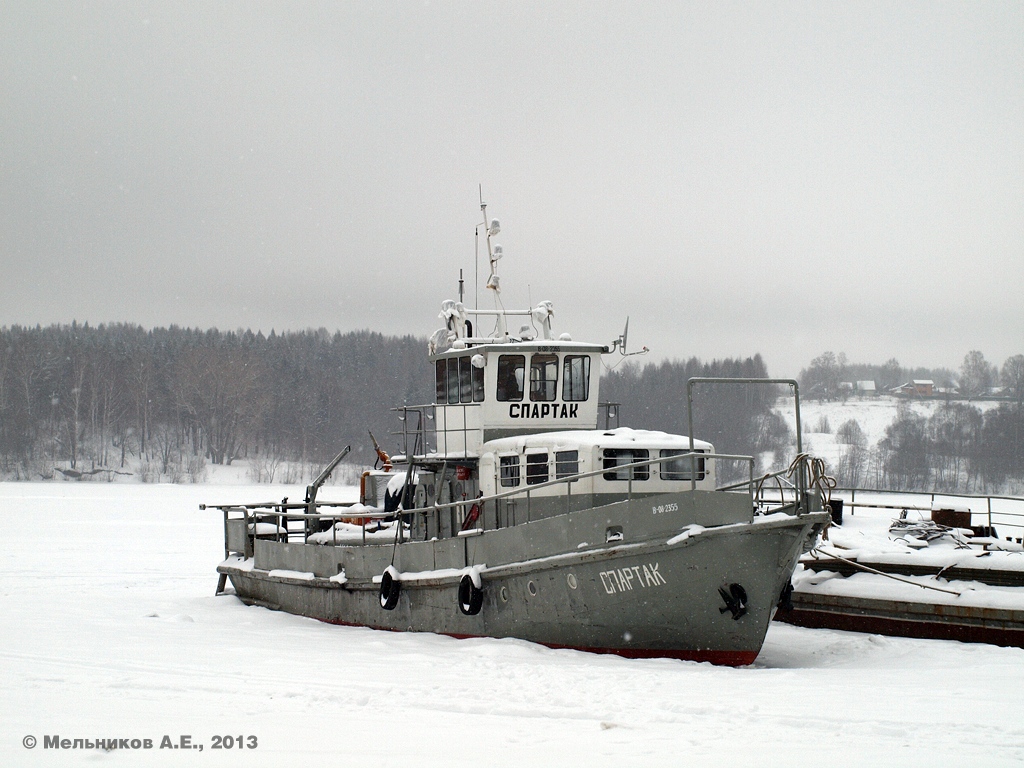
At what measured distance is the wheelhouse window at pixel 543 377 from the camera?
13.9 meters

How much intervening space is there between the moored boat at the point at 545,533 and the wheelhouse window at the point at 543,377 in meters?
0.02

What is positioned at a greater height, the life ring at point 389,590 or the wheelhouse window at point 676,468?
the wheelhouse window at point 676,468

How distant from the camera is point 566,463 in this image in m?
12.2

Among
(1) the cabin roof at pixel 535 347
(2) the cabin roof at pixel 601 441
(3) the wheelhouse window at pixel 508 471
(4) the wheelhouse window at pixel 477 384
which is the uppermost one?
(1) the cabin roof at pixel 535 347

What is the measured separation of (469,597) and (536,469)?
1.86m

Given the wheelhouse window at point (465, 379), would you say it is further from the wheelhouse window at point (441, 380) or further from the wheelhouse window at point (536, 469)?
the wheelhouse window at point (536, 469)

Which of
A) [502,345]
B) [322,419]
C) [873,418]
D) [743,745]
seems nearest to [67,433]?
[322,419]

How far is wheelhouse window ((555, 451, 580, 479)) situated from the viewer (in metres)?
12.1

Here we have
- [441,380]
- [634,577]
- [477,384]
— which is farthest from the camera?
[441,380]

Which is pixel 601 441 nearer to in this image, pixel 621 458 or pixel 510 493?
pixel 621 458

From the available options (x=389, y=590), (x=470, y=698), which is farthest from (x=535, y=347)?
(x=470, y=698)

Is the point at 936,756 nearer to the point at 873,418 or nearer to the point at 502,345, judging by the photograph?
the point at 502,345

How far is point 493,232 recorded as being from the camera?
52.5 ft

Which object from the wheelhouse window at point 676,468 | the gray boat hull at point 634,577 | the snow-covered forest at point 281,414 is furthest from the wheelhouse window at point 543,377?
the snow-covered forest at point 281,414
